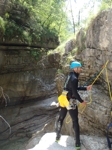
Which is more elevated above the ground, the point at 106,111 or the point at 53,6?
the point at 53,6

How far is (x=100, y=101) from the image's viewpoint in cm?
614

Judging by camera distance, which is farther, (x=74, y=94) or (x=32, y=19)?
(x=32, y=19)

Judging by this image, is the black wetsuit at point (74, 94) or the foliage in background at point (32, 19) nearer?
the black wetsuit at point (74, 94)

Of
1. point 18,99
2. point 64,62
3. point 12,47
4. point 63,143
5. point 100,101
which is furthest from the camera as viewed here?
point 18,99

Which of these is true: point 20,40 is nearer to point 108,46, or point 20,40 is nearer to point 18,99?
point 18,99

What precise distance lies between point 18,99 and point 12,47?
15.0 feet

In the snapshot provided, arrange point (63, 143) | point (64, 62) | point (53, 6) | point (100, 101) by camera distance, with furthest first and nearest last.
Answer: point (53, 6) → point (64, 62) → point (100, 101) → point (63, 143)

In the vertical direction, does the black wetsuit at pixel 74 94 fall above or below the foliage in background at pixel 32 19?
below

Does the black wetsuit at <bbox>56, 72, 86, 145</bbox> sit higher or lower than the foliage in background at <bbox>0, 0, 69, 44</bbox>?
lower

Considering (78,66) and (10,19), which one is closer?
(78,66)

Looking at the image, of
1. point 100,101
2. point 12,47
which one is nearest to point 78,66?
point 100,101

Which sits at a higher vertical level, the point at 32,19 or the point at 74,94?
the point at 32,19

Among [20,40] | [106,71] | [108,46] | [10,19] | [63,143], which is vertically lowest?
[63,143]

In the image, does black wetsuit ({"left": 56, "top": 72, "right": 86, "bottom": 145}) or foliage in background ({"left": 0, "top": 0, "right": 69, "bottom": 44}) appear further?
foliage in background ({"left": 0, "top": 0, "right": 69, "bottom": 44})
